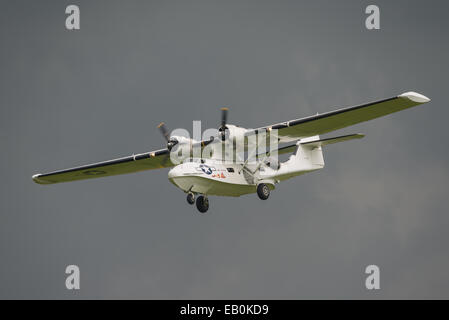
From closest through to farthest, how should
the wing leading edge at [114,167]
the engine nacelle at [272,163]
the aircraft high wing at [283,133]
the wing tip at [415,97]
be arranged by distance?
the wing tip at [415,97]
the aircraft high wing at [283,133]
the engine nacelle at [272,163]
the wing leading edge at [114,167]

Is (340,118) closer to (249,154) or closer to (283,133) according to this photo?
(283,133)

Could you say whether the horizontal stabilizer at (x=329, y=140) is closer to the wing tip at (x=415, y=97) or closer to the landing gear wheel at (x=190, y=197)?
the wing tip at (x=415, y=97)

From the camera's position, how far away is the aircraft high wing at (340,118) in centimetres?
2409

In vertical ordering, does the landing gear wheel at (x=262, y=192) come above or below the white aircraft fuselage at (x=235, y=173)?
below

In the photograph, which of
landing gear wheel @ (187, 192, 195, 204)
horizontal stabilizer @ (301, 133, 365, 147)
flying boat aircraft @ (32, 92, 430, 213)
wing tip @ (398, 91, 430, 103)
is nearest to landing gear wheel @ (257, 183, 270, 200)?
flying boat aircraft @ (32, 92, 430, 213)

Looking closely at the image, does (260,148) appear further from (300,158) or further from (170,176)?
(170,176)

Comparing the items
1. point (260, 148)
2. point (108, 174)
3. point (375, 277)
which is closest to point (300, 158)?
point (260, 148)

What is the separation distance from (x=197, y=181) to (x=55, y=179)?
986 cm

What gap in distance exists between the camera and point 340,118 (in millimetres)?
26172

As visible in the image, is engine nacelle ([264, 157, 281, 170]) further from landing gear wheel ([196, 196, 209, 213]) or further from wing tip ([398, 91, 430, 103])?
wing tip ([398, 91, 430, 103])

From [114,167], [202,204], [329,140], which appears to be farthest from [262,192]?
[114,167]

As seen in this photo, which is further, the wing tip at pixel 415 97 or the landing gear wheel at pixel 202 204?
the landing gear wheel at pixel 202 204

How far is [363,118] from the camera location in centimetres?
2605

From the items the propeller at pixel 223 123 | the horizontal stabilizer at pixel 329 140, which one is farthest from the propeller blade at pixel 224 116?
the horizontal stabilizer at pixel 329 140
